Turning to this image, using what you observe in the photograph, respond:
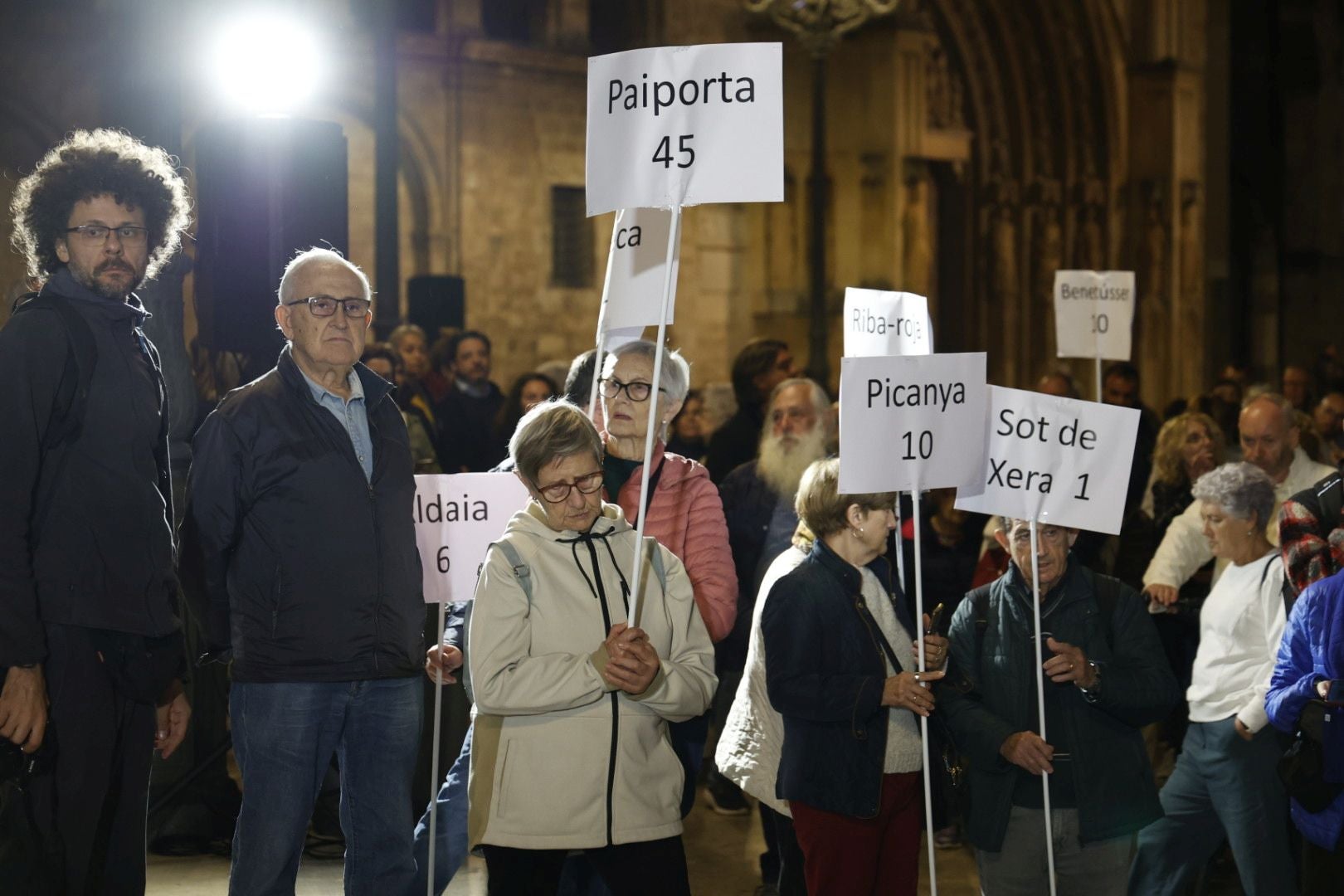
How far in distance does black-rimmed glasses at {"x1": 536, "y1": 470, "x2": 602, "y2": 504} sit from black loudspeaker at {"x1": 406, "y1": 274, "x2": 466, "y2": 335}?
1179 cm

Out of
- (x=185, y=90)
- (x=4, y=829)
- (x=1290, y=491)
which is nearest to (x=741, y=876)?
(x=1290, y=491)

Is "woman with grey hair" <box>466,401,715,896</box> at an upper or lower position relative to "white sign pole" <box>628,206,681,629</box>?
lower

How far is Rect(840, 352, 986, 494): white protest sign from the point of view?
206 inches

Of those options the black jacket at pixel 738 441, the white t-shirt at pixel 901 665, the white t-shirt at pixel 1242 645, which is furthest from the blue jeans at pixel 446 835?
the black jacket at pixel 738 441

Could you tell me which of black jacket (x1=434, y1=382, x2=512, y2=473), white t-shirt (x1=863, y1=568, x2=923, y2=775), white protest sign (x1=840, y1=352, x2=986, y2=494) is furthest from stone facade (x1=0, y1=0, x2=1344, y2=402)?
white t-shirt (x1=863, y1=568, x2=923, y2=775)

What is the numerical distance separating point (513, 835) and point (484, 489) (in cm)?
158

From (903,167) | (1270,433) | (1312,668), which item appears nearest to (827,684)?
(1312,668)

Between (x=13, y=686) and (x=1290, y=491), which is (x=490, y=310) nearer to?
(x=1290, y=491)

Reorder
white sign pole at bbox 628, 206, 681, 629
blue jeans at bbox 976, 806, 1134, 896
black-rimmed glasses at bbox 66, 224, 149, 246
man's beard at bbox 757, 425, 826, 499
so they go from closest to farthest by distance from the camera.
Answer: white sign pole at bbox 628, 206, 681, 629 < black-rimmed glasses at bbox 66, 224, 149, 246 < blue jeans at bbox 976, 806, 1134, 896 < man's beard at bbox 757, 425, 826, 499

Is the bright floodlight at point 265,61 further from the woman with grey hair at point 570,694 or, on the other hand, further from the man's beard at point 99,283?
the woman with grey hair at point 570,694

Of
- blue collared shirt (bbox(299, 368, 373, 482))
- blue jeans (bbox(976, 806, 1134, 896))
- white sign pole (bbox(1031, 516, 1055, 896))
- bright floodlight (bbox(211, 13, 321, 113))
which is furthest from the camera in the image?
bright floodlight (bbox(211, 13, 321, 113))

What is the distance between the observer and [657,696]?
4434 mm

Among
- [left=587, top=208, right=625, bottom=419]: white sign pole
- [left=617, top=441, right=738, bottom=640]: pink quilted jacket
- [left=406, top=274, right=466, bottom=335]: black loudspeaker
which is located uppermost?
[left=406, top=274, right=466, bottom=335]: black loudspeaker

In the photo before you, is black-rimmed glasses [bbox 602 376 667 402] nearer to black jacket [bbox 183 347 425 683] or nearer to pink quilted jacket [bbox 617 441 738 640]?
pink quilted jacket [bbox 617 441 738 640]
